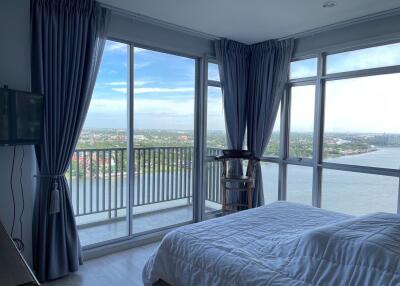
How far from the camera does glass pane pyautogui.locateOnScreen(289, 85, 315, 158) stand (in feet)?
12.5

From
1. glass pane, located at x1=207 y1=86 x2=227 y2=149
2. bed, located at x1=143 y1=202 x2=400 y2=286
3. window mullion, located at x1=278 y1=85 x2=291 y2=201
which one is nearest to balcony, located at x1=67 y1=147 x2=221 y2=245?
glass pane, located at x1=207 y1=86 x2=227 y2=149

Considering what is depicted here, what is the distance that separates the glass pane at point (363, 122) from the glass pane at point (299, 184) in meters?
0.37

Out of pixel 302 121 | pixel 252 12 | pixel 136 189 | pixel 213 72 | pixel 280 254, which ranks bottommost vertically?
pixel 136 189

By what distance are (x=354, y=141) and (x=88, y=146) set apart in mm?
3185

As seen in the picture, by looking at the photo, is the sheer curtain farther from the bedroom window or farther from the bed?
the bed

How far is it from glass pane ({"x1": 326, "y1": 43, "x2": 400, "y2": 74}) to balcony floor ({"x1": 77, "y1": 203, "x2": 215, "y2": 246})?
102 inches

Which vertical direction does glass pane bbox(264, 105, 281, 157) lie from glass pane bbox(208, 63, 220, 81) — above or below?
below

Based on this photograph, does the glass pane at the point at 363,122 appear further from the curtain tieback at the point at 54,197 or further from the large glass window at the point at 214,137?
the curtain tieback at the point at 54,197

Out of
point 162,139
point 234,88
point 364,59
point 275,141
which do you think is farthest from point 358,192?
point 162,139

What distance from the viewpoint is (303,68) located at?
153 inches

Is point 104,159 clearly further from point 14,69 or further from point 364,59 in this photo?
point 364,59

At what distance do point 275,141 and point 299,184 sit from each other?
689 millimetres

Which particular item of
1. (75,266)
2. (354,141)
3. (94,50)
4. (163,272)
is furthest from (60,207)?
(354,141)

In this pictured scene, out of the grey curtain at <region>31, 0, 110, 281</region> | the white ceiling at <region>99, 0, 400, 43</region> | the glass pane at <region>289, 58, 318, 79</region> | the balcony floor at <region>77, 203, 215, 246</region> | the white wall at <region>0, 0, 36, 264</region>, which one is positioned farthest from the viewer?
the glass pane at <region>289, 58, 318, 79</region>
